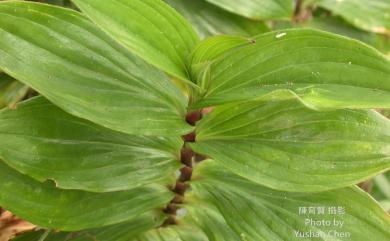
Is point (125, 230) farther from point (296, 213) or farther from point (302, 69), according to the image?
point (302, 69)

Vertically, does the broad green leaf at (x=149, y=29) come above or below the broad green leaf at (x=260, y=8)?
below

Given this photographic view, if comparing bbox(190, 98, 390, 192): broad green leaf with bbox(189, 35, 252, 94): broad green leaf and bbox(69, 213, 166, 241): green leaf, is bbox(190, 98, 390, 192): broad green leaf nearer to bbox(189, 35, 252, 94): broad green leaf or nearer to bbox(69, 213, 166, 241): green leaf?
bbox(189, 35, 252, 94): broad green leaf

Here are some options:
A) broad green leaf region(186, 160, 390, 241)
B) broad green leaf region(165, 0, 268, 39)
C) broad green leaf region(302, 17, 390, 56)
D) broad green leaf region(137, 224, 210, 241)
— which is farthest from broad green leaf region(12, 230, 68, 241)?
broad green leaf region(302, 17, 390, 56)

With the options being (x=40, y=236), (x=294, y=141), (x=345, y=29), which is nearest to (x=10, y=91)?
(x=40, y=236)

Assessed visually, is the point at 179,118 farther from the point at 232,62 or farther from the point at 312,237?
the point at 312,237

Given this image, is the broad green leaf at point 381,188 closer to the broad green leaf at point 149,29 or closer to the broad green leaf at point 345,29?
the broad green leaf at point 345,29

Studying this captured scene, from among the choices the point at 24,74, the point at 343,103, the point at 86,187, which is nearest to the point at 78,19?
the point at 24,74

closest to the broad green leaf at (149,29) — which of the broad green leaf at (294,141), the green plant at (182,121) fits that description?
the green plant at (182,121)
